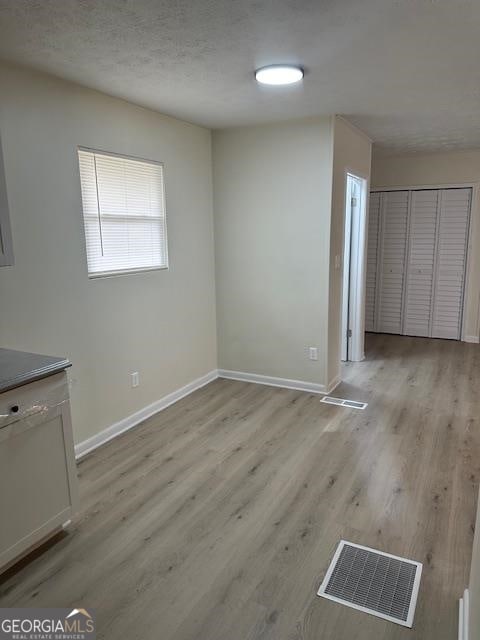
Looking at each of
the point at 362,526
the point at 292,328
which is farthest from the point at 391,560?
the point at 292,328

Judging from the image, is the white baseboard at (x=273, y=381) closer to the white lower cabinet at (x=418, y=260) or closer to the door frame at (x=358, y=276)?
the door frame at (x=358, y=276)

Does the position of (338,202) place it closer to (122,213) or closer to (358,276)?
(358,276)

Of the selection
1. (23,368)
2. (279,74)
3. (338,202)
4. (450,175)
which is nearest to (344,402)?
(338,202)

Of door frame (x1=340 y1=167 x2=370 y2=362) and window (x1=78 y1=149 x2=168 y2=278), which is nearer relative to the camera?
window (x1=78 y1=149 x2=168 y2=278)

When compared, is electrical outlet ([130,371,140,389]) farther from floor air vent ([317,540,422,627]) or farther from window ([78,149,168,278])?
floor air vent ([317,540,422,627])

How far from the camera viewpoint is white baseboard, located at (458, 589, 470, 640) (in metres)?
1.66

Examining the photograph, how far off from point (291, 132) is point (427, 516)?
10.3 ft

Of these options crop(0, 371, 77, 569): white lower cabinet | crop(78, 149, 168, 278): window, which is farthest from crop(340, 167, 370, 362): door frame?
crop(0, 371, 77, 569): white lower cabinet

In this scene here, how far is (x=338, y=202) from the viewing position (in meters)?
4.02

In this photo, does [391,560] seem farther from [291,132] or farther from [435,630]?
[291,132]

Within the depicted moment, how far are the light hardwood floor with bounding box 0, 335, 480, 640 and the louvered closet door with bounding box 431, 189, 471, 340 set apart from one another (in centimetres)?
232

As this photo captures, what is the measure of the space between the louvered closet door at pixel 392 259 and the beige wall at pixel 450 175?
0.23 m

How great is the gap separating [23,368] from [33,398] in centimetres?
15

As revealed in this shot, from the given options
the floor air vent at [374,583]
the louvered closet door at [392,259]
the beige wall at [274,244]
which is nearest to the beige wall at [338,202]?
the beige wall at [274,244]
